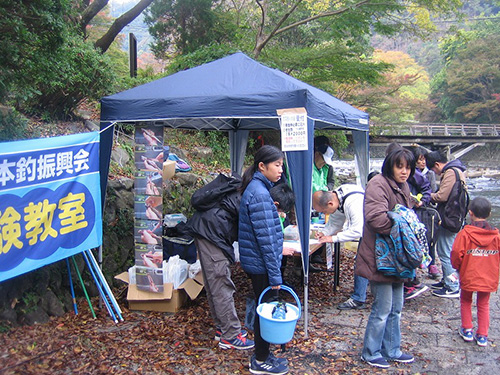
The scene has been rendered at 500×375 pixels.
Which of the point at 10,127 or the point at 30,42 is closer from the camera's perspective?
the point at 30,42

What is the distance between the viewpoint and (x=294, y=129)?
11.3 ft

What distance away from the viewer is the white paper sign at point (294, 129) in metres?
3.41

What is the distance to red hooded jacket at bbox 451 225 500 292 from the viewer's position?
3.27 metres

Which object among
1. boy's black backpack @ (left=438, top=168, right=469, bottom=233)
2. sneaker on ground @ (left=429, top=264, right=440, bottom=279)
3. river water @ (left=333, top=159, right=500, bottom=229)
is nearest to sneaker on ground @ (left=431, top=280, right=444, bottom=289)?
sneaker on ground @ (left=429, top=264, right=440, bottom=279)

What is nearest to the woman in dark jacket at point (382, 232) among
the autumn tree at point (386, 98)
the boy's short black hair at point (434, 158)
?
the boy's short black hair at point (434, 158)

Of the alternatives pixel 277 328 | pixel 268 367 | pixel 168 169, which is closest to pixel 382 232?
pixel 277 328

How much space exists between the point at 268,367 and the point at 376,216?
1375mm

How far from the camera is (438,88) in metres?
35.1

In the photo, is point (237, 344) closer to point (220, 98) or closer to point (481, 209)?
point (220, 98)

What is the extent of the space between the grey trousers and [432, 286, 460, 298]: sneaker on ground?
277 centimetres

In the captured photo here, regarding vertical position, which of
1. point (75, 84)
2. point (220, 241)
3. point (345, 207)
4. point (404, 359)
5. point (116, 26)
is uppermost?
point (116, 26)

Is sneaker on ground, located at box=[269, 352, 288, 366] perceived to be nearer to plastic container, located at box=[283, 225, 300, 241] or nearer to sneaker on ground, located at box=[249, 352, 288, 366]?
sneaker on ground, located at box=[249, 352, 288, 366]

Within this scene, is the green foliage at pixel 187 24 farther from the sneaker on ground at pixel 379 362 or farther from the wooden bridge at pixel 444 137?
the wooden bridge at pixel 444 137

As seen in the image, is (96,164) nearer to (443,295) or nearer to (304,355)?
(304,355)
